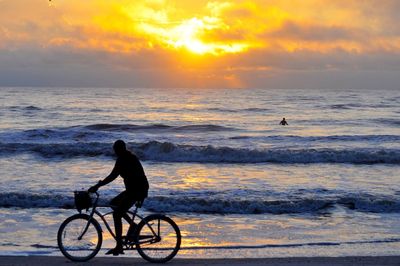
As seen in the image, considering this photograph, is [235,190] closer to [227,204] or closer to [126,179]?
[227,204]

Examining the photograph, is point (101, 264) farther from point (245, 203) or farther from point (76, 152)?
point (76, 152)

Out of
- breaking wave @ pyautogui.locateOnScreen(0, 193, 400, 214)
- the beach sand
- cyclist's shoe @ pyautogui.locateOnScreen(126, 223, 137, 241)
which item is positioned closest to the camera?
cyclist's shoe @ pyautogui.locateOnScreen(126, 223, 137, 241)

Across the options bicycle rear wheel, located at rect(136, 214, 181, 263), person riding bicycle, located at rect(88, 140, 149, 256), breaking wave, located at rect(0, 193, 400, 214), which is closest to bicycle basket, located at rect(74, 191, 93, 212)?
person riding bicycle, located at rect(88, 140, 149, 256)

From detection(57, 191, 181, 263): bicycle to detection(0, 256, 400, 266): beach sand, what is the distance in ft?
0.48

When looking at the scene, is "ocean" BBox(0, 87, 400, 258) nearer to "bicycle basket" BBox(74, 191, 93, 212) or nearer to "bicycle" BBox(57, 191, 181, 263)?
"bicycle" BBox(57, 191, 181, 263)

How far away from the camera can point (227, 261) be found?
321 inches

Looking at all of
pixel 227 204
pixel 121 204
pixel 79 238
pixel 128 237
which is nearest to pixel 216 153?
pixel 227 204

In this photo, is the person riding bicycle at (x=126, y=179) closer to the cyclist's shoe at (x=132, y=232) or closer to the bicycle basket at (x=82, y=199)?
the bicycle basket at (x=82, y=199)

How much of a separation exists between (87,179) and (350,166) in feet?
37.8

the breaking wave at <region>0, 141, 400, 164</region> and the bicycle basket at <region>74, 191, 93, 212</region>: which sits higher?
the bicycle basket at <region>74, 191, 93, 212</region>

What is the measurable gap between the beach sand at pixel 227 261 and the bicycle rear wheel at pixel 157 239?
15 centimetres

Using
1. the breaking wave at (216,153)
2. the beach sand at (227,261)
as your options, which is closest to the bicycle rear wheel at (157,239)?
the beach sand at (227,261)

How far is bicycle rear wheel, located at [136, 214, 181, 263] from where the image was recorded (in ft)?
25.8

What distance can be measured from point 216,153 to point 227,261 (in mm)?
18848
